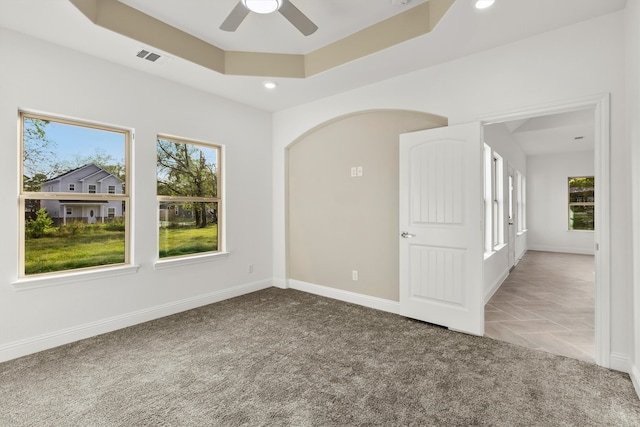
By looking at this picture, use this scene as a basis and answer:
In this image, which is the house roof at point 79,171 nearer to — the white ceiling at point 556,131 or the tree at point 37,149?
the tree at point 37,149

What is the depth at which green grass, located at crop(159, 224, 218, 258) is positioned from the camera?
3686 mm

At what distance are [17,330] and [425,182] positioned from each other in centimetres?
399

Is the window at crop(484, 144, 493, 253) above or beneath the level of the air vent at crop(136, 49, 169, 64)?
beneath

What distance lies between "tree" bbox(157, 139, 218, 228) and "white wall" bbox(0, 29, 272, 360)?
0.18 meters

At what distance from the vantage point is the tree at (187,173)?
12.0 feet

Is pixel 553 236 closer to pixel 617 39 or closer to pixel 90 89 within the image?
pixel 617 39

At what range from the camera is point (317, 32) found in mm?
3033

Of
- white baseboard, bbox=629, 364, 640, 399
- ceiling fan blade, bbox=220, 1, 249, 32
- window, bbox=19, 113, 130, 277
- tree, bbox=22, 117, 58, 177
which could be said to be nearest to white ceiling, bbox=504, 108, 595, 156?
white baseboard, bbox=629, 364, 640, 399

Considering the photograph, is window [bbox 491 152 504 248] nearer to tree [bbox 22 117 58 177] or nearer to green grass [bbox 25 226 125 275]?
green grass [bbox 25 226 125 275]

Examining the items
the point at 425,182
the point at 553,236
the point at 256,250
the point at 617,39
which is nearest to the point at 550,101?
the point at 617,39

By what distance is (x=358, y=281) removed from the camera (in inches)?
158

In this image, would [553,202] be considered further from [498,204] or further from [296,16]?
[296,16]

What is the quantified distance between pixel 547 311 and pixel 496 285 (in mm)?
988

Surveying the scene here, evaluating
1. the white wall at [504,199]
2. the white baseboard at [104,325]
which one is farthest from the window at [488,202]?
the white baseboard at [104,325]
